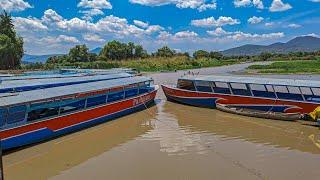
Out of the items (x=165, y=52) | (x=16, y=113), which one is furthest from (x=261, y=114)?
(x=165, y=52)

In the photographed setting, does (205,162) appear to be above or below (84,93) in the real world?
below

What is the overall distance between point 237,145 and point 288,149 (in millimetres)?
1834

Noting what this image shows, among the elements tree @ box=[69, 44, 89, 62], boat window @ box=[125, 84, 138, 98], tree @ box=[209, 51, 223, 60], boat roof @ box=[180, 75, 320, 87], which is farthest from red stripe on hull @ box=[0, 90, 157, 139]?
tree @ box=[209, 51, 223, 60]

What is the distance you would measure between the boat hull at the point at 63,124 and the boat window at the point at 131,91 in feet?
3.40

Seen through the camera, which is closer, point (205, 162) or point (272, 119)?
point (205, 162)

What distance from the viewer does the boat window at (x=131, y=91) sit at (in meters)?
22.4

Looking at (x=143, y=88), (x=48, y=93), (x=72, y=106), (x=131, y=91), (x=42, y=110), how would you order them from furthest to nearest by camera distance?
1. (x=143, y=88)
2. (x=131, y=91)
3. (x=72, y=106)
4. (x=48, y=93)
5. (x=42, y=110)

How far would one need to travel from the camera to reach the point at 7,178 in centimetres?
1092

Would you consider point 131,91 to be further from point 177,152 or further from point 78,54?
point 78,54

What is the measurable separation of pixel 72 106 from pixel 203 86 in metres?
9.19

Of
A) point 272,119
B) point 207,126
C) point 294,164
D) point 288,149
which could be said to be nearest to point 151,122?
point 207,126

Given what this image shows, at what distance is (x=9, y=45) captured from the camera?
48875mm

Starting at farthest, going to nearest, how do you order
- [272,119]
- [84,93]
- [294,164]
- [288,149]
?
[272,119]
[84,93]
[288,149]
[294,164]

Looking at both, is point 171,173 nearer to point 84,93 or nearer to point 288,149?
point 288,149
